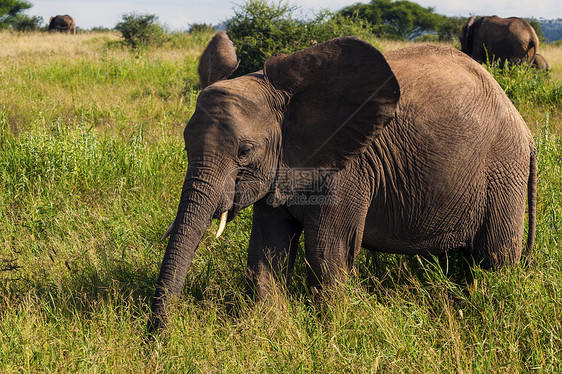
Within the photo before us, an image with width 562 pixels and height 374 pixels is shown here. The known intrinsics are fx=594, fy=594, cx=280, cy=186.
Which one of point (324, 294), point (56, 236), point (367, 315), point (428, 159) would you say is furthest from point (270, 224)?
point (56, 236)

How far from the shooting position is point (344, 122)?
9.91ft

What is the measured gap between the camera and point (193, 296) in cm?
367

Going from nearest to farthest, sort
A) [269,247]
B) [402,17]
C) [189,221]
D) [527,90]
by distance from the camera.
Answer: [189,221] < [269,247] < [527,90] < [402,17]

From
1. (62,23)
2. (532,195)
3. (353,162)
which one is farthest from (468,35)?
(62,23)

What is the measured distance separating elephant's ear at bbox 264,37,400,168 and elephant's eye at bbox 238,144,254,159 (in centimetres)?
25

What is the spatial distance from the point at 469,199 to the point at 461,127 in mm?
415

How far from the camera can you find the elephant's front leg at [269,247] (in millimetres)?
3322

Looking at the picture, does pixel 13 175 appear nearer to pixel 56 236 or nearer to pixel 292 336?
pixel 56 236

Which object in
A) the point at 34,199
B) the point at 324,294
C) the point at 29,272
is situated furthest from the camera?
the point at 34,199

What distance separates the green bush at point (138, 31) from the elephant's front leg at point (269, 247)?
43.0 feet

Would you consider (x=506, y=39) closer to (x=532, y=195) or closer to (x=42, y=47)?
(x=532, y=195)

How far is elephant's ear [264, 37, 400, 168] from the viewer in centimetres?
290

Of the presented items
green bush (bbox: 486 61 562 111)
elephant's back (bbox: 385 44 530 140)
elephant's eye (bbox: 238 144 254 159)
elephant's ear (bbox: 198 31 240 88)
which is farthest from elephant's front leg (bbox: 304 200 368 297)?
green bush (bbox: 486 61 562 111)

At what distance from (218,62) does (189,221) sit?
48.2 inches
